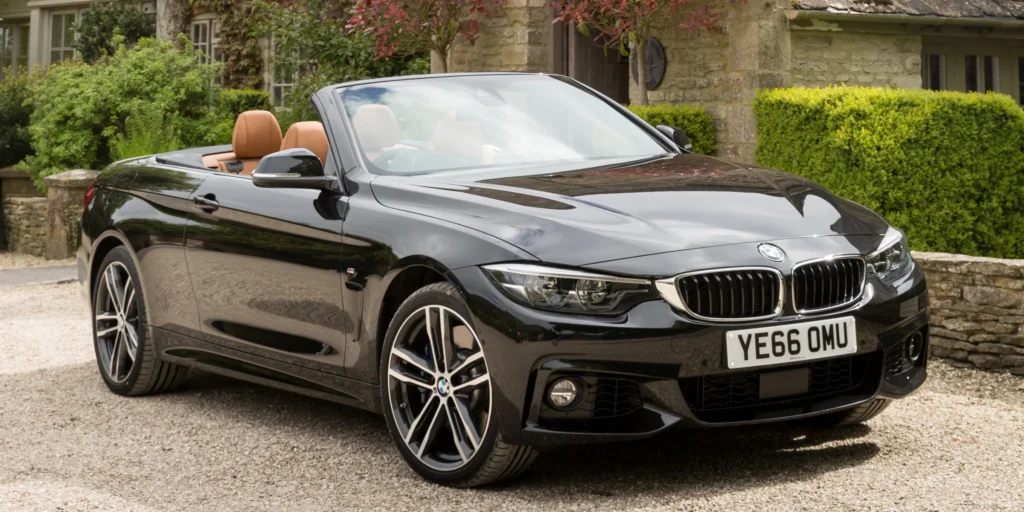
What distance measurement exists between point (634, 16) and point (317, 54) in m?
6.43

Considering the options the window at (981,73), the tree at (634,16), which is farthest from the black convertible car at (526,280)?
the window at (981,73)

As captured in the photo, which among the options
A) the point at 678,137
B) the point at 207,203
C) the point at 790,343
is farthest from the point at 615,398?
the point at 207,203

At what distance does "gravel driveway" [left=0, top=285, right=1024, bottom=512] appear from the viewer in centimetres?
485

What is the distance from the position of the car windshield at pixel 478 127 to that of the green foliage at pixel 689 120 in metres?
7.16

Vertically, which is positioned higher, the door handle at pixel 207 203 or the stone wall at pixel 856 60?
the stone wall at pixel 856 60

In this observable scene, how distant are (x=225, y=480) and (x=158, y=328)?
5.81 ft

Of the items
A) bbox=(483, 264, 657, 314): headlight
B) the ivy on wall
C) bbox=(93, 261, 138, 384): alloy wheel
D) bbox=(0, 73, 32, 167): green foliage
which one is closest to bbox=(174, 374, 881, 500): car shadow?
bbox=(483, 264, 657, 314): headlight

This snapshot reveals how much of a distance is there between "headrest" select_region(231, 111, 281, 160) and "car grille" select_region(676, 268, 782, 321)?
11.1 ft

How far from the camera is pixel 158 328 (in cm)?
695

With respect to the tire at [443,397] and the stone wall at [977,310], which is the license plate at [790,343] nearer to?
the tire at [443,397]

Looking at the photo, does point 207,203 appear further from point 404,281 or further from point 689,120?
point 689,120

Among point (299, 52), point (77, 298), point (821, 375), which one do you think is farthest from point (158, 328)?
point (299, 52)

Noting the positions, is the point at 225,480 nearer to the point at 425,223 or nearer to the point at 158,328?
the point at 425,223

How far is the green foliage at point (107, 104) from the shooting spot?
55.5ft
